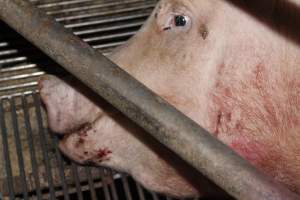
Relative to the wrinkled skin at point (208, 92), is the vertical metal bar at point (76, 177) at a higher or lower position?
lower

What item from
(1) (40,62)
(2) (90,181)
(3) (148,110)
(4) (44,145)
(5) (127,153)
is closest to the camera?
(3) (148,110)

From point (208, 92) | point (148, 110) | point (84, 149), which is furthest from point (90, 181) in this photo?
point (148, 110)

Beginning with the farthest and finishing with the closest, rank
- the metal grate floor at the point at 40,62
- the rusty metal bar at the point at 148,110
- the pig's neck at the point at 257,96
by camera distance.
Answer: the metal grate floor at the point at 40,62, the pig's neck at the point at 257,96, the rusty metal bar at the point at 148,110

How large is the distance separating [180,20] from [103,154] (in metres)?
0.45

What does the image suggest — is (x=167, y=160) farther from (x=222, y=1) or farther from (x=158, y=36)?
(x=222, y=1)

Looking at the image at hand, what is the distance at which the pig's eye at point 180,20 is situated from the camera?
154 centimetres

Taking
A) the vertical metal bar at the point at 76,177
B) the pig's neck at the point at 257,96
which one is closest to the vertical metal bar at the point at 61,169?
the vertical metal bar at the point at 76,177

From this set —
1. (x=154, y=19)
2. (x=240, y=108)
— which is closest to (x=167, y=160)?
(x=240, y=108)

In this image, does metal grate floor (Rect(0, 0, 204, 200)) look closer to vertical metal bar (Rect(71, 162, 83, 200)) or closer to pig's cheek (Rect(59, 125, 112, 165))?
vertical metal bar (Rect(71, 162, 83, 200))

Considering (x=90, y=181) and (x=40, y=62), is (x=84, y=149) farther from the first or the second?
(x=40, y=62)

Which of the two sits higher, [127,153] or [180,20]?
[180,20]

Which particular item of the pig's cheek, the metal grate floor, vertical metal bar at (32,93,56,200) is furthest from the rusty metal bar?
the metal grate floor

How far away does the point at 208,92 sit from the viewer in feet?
5.02

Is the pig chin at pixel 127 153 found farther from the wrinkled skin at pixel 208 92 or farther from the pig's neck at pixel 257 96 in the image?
the pig's neck at pixel 257 96
